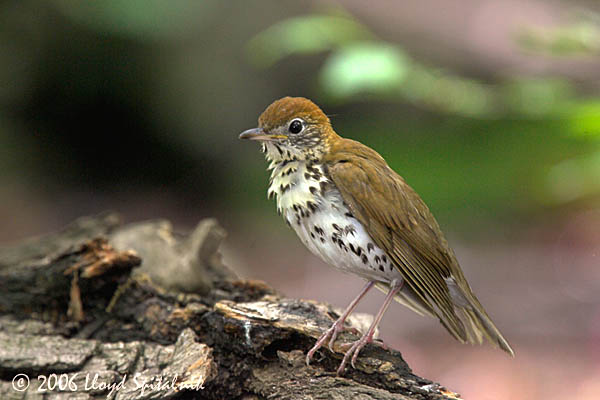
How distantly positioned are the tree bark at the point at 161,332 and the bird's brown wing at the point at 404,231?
0.27m

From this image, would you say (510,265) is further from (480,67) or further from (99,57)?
(99,57)

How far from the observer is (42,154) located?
6.48 metres

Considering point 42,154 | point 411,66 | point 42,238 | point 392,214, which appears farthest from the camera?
point 42,154

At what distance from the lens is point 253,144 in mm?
6535

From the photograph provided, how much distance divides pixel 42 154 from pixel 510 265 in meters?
4.29

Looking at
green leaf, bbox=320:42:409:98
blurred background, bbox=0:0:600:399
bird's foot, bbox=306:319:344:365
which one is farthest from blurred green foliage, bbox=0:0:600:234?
bird's foot, bbox=306:319:344:365

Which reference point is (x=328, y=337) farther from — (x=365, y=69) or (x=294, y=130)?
(x=365, y=69)

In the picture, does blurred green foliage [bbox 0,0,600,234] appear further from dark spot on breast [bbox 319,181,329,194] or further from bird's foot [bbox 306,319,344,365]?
bird's foot [bbox 306,319,344,365]

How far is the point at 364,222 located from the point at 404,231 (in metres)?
0.13

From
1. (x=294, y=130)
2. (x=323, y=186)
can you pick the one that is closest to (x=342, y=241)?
(x=323, y=186)

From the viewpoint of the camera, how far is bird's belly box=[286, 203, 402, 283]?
2.29 meters

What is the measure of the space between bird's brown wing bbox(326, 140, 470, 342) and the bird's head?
0.65ft

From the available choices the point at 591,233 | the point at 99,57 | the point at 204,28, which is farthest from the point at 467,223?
the point at 99,57

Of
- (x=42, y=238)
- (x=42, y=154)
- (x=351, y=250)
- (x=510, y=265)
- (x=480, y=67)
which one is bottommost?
(x=42, y=238)
